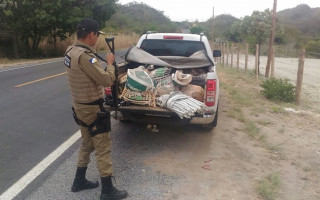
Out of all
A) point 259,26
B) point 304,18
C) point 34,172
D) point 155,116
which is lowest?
point 34,172

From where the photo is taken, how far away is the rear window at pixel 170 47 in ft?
21.9

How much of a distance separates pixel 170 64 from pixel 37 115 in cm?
300

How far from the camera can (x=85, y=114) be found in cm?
349

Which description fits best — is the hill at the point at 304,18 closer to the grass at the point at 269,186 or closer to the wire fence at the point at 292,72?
the wire fence at the point at 292,72

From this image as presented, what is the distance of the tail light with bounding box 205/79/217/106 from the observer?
4676 millimetres

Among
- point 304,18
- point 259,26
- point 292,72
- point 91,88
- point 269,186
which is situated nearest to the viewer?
point 91,88

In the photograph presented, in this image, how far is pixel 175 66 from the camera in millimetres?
5625

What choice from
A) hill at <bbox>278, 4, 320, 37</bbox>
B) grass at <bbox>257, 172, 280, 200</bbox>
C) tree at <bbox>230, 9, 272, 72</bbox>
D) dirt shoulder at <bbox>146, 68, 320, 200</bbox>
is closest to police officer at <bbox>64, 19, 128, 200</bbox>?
dirt shoulder at <bbox>146, 68, 320, 200</bbox>

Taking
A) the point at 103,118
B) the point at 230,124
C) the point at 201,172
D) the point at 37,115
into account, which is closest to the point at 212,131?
the point at 230,124

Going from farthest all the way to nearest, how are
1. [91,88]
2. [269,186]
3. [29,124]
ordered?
[29,124] → [269,186] → [91,88]

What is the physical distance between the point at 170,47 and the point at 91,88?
3.57 meters

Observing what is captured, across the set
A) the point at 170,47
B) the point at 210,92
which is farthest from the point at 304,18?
the point at 210,92

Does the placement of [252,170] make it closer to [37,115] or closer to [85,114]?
[85,114]

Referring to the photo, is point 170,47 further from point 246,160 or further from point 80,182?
point 80,182
